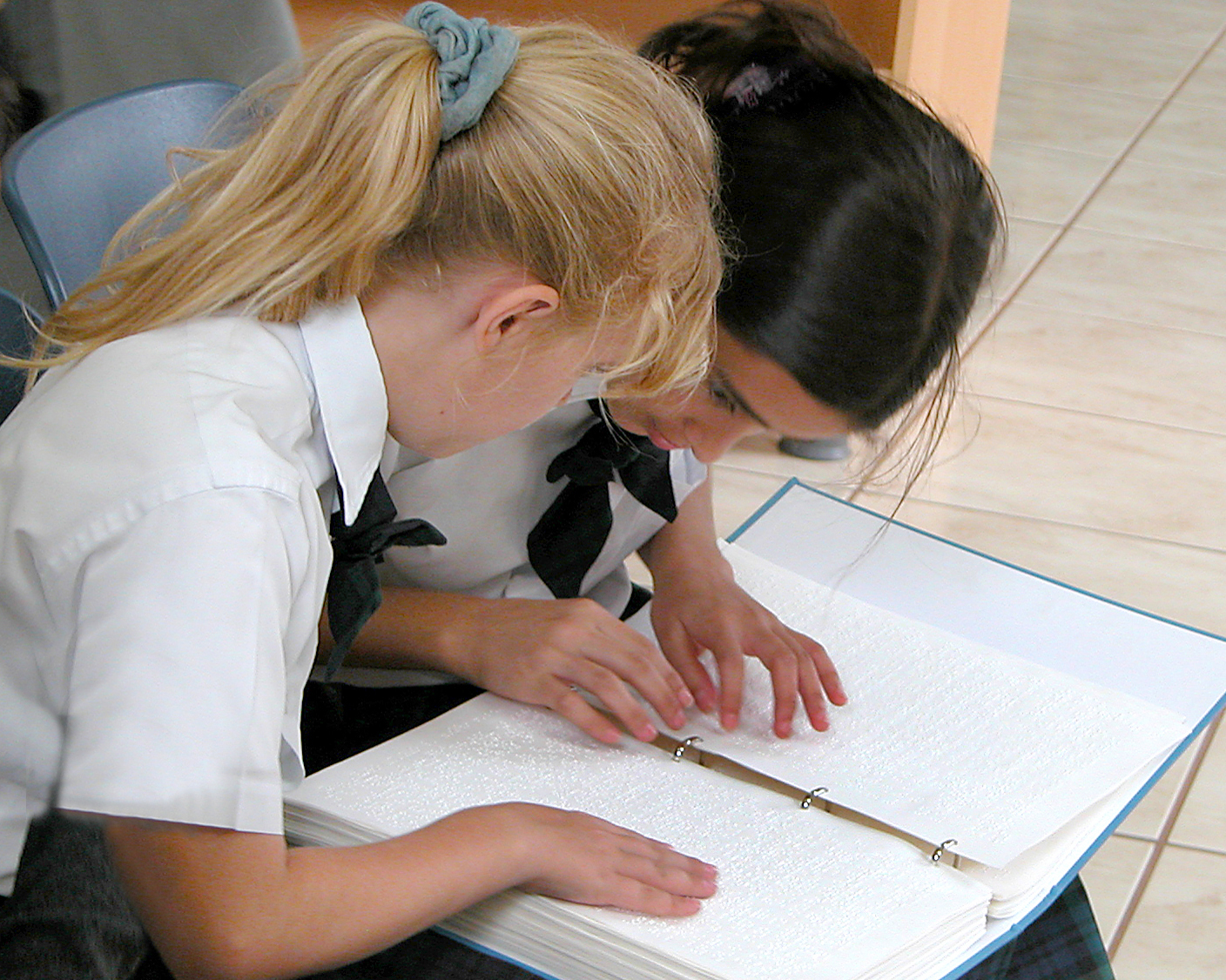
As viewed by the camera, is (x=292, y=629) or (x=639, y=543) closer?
(x=292, y=629)

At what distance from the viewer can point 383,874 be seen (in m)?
0.73

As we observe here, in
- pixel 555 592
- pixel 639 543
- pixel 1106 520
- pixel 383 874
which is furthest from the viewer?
pixel 1106 520

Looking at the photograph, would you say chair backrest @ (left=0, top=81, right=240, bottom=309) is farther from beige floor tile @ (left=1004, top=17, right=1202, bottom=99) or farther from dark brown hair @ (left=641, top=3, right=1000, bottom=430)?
beige floor tile @ (left=1004, top=17, right=1202, bottom=99)

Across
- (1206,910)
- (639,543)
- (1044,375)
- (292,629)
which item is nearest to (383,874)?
(292,629)

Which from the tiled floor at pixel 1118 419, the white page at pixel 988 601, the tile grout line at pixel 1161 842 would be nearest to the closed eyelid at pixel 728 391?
the white page at pixel 988 601

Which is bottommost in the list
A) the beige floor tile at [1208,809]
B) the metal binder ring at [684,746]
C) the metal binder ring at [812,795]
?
the beige floor tile at [1208,809]

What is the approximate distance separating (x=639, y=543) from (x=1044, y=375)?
128 centimetres

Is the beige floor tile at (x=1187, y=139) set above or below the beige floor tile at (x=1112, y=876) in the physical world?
below

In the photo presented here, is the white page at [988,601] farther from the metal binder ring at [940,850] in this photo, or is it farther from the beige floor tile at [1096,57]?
the beige floor tile at [1096,57]

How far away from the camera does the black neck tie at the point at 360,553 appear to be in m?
0.88

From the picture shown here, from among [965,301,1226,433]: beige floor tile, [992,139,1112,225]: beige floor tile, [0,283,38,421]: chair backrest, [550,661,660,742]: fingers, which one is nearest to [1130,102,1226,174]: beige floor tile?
[992,139,1112,225]: beige floor tile

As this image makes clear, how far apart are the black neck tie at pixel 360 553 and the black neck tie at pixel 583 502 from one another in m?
0.23

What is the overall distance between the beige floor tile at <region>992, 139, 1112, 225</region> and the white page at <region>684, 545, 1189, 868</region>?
1.95 metres

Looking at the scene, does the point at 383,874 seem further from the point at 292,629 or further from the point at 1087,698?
the point at 1087,698
